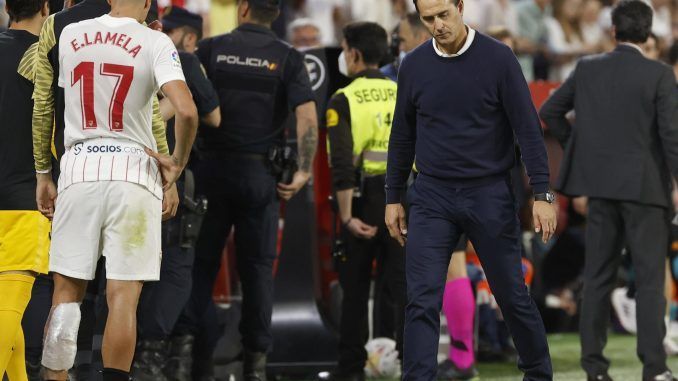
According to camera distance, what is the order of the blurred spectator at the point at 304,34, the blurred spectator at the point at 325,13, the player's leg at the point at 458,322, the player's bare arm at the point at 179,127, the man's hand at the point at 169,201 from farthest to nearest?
the blurred spectator at the point at 325,13, the blurred spectator at the point at 304,34, the player's leg at the point at 458,322, the man's hand at the point at 169,201, the player's bare arm at the point at 179,127

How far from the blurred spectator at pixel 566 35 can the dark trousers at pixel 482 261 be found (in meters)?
9.53

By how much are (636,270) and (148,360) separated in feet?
9.69

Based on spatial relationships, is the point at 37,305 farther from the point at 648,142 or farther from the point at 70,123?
the point at 648,142

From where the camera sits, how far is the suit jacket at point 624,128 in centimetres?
746

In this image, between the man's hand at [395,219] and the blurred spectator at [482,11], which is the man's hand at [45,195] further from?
the blurred spectator at [482,11]

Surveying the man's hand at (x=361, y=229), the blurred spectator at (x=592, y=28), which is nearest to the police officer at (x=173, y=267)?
the man's hand at (x=361, y=229)

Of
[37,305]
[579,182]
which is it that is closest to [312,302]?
[579,182]

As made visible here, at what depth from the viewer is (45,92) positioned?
218 inches

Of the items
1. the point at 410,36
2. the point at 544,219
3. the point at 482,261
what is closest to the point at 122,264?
the point at 482,261

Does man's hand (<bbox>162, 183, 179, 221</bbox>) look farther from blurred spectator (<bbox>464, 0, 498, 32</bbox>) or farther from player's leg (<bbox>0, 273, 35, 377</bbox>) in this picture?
blurred spectator (<bbox>464, 0, 498, 32</bbox>)

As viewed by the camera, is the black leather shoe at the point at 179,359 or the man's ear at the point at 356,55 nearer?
the black leather shoe at the point at 179,359

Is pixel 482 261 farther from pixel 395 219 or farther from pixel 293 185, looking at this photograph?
pixel 293 185

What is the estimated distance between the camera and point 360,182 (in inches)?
295

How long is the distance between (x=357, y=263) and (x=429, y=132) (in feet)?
6.05
